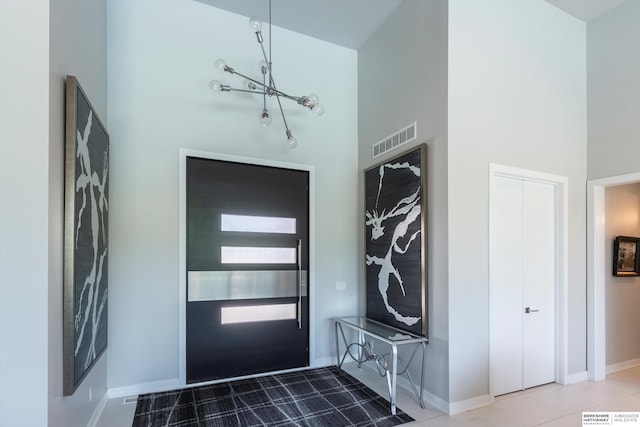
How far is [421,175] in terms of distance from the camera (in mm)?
3332

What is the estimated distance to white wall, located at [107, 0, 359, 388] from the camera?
3.38 m

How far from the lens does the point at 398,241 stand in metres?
3.65

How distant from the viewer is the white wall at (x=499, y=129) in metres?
3.09

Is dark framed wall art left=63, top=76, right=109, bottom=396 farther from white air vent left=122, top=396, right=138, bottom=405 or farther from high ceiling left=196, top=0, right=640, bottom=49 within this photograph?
high ceiling left=196, top=0, right=640, bottom=49

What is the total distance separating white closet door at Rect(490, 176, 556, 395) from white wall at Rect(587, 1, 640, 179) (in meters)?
0.73

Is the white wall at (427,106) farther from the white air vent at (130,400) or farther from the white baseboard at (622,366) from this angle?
the white air vent at (130,400)

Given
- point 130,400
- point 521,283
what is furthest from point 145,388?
point 521,283

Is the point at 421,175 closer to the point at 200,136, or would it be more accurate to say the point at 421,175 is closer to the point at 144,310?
the point at 200,136

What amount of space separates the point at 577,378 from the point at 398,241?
2.52m

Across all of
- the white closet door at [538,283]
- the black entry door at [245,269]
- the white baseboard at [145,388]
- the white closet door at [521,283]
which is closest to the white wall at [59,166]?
the white baseboard at [145,388]

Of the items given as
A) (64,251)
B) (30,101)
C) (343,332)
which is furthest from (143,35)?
(343,332)

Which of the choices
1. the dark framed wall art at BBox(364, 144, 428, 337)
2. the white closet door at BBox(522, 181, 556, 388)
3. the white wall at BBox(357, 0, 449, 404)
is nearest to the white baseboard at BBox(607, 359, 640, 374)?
the white closet door at BBox(522, 181, 556, 388)

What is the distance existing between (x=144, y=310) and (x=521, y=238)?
3959 millimetres

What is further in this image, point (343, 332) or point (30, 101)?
point (343, 332)
